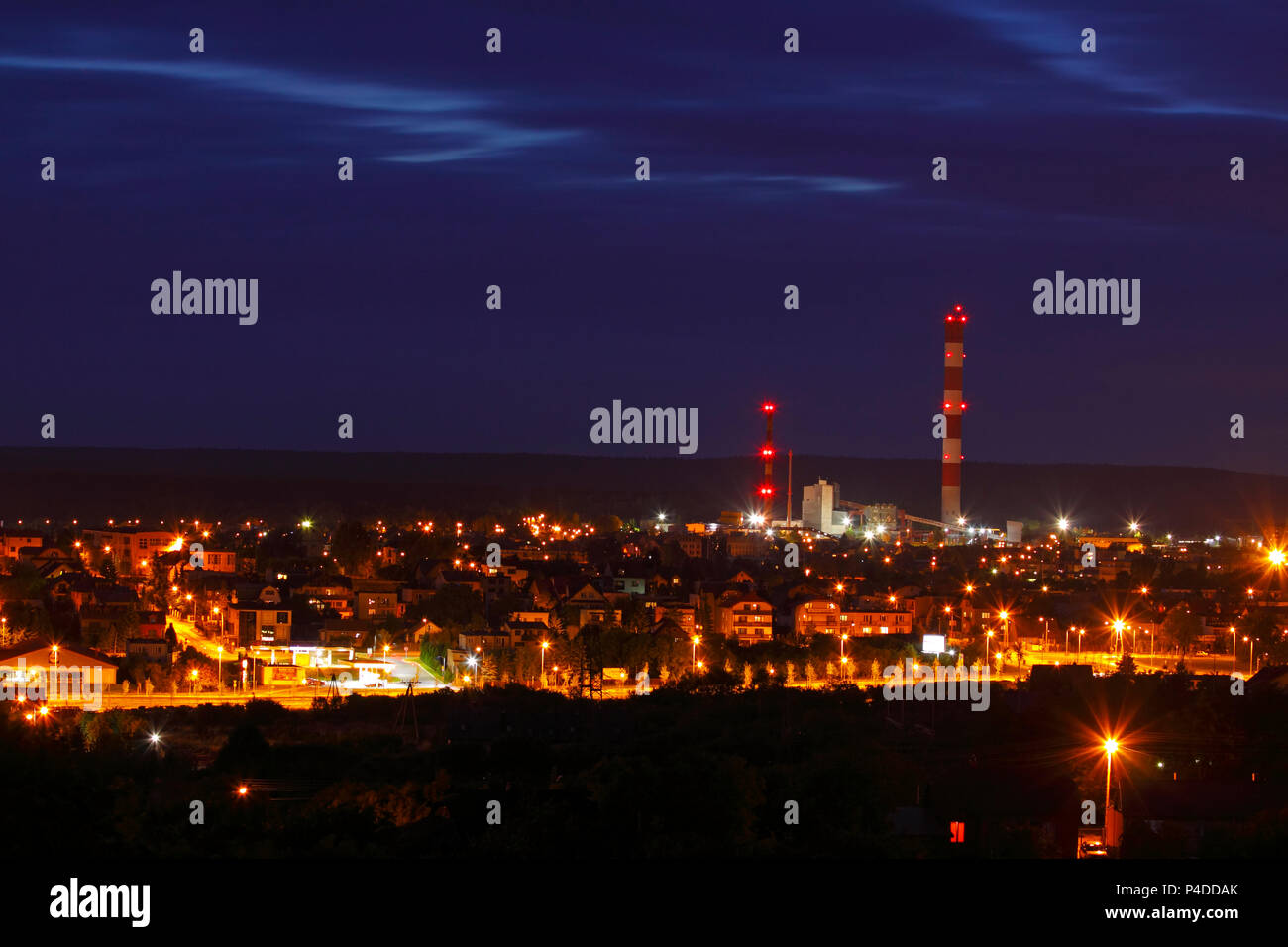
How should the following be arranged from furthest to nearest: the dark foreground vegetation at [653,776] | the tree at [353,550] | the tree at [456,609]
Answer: the tree at [353,550], the tree at [456,609], the dark foreground vegetation at [653,776]

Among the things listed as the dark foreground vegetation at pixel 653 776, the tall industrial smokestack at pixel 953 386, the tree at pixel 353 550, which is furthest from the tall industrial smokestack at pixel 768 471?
the dark foreground vegetation at pixel 653 776

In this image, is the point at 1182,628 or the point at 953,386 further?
the point at 953,386

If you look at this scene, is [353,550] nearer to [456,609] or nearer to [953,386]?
[456,609]

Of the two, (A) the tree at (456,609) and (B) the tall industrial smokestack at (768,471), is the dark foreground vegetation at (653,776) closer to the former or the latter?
(A) the tree at (456,609)

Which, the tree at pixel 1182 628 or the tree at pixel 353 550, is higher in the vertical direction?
the tree at pixel 353 550

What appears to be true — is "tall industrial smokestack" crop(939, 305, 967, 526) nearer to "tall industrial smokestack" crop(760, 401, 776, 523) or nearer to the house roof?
"tall industrial smokestack" crop(760, 401, 776, 523)

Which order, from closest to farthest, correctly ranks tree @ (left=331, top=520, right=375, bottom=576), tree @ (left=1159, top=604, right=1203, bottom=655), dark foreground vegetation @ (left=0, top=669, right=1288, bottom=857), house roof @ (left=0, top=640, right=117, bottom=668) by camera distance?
dark foreground vegetation @ (left=0, top=669, right=1288, bottom=857), house roof @ (left=0, top=640, right=117, bottom=668), tree @ (left=1159, top=604, right=1203, bottom=655), tree @ (left=331, top=520, right=375, bottom=576)

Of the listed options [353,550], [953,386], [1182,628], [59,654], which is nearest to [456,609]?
[59,654]

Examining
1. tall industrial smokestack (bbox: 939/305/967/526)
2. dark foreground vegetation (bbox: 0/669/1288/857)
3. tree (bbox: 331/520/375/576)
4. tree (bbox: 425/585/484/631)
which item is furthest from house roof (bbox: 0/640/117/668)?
tall industrial smokestack (bbox: 939/305/967/526)

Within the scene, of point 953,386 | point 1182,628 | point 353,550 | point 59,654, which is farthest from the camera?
point 953,386

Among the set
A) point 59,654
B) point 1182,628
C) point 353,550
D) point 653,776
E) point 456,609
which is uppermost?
point 353,550

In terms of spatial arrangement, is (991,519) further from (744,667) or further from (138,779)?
(138,779)
